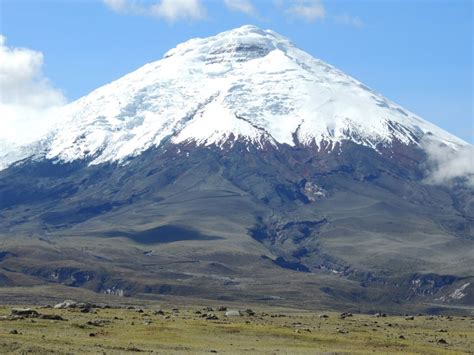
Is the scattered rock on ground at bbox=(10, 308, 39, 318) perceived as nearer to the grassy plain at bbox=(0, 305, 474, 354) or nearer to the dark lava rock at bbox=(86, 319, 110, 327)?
the grassy plain at bbox=(0, 305, 474, 354)

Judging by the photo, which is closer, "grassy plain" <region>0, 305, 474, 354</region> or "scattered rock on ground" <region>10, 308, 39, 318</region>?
"grassy plain" <region>0, 305, 474, 354</region>

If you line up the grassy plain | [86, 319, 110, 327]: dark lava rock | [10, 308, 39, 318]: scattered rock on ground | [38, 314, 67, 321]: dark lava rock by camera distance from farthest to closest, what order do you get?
1. [10, 308, 39, 318]: scattered rock on ground
2. [38, 314, 67, 321]: dark lava rock
3. [86, 319, 110, 327]: dark lava rock
4. the grassy plain

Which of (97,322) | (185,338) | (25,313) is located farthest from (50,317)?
(185,338)

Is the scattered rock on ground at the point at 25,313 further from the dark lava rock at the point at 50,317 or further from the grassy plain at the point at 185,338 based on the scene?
the grassy plain at the point at 185,338

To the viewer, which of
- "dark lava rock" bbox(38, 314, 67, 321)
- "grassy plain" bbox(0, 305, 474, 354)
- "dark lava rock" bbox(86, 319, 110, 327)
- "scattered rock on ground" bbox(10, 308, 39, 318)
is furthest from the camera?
"scattered rock on ground" bbox(10, 308, 39, 318)

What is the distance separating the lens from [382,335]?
93438 millimetres

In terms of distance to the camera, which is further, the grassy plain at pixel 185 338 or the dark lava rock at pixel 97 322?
the dark lava rock at pixel 97 322

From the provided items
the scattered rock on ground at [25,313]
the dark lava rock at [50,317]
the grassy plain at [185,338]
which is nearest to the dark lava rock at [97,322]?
the grassy plain at [185,338]

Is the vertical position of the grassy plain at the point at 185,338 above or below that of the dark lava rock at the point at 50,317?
below

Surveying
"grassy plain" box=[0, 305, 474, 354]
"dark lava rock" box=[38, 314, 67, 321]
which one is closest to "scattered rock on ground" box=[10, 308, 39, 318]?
"dark lava rock" box=[38, 314, 67, 321]

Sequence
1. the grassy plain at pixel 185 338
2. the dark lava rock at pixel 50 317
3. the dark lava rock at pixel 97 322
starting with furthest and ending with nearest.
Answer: the dark lava rock at pixel 50 317 < the dark lava rock at pixel 97 322 < the grassy plain at pixel 185 338

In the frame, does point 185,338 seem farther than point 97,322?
No

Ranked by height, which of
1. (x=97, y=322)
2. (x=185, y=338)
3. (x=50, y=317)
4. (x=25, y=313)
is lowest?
(x=185, y=338)

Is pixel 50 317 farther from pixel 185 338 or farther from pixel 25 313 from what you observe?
pixel 185 338
